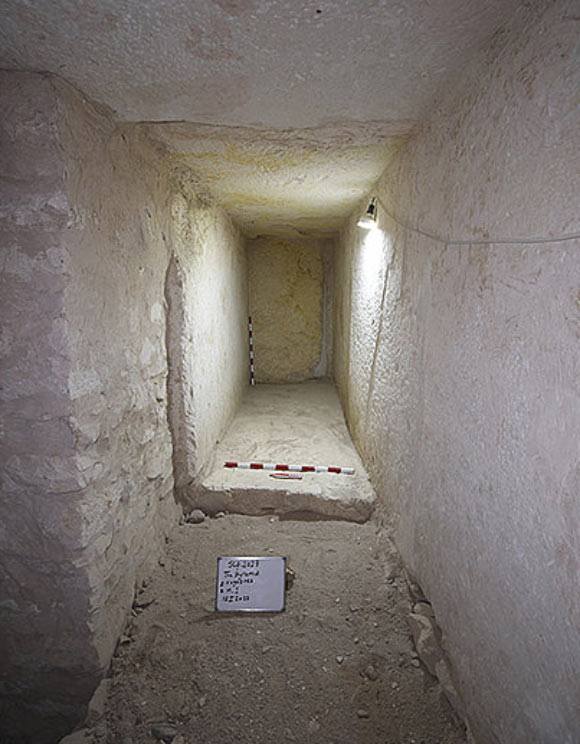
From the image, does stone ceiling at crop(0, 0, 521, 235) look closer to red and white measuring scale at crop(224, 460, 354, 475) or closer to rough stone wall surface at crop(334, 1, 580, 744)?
rough stone wall surface at crop(334, 1, 580, 744)

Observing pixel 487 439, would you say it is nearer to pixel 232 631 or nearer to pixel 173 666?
pixel 232 631

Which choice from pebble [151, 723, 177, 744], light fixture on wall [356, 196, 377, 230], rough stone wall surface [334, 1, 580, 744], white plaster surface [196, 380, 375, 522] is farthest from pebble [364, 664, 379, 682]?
light fixture on wall [356, 196, 377, 230]

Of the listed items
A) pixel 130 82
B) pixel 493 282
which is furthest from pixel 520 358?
pixel 130 82

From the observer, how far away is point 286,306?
5.39 meters

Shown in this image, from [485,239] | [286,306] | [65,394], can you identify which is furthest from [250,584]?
[286,306]

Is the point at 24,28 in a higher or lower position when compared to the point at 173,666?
higher

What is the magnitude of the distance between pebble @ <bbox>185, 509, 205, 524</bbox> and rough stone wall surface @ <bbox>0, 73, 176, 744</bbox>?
21.1 inches

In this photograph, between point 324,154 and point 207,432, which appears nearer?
point 324,154

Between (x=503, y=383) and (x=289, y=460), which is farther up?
(x=503, y=383)

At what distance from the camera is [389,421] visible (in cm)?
228

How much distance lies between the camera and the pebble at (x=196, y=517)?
2480 millimetres

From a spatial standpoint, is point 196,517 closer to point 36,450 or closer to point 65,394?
point 36,450

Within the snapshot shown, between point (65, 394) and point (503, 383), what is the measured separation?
1.40 meters

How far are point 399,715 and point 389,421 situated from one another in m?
1.27
